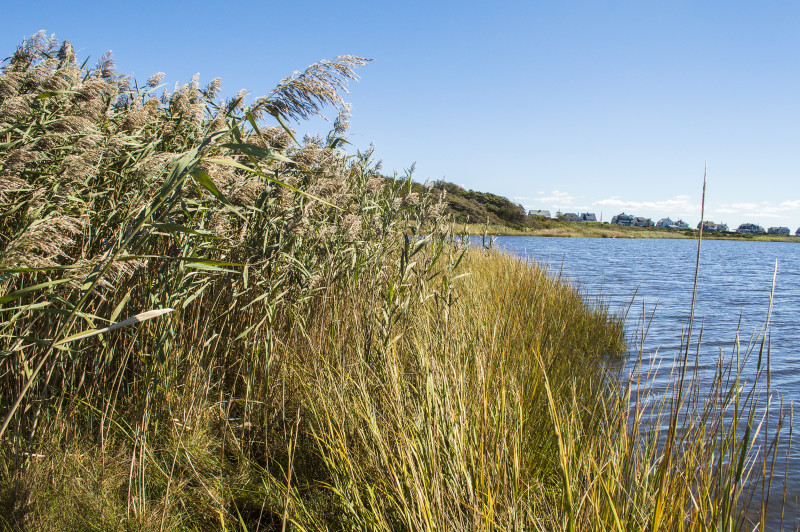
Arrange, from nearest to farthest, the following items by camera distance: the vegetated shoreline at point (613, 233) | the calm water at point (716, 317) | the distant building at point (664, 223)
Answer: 1. the calm water at point (716, 317)
2. the vegetated shoreline at point (613, 233)
3. the distant building at point (664, 223)

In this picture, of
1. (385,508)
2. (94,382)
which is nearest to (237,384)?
(94,382)

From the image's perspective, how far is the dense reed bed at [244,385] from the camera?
1.53m

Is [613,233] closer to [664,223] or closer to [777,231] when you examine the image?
[664,223]

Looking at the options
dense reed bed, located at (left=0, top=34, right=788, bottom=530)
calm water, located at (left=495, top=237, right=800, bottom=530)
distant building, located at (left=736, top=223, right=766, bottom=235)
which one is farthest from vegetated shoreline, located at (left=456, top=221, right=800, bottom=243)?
dense reed bed, located at (left=0, top=34, right=788, bottom=530)

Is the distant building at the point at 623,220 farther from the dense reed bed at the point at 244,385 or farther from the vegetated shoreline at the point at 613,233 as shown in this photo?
→ the dense reed bed at the point at 244,385

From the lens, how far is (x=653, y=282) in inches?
545

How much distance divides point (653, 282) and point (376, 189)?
12.8 m

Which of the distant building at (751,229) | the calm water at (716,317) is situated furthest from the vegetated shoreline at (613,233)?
the calm water at (716,317)

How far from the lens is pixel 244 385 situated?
2682 mm

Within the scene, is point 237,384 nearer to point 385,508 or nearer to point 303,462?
point 303,462

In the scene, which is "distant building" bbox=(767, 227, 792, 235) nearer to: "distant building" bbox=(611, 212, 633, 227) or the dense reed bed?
"distant building" bbox=(611, 212, 633, 227)

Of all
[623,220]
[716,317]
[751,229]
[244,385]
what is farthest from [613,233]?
[244,385]

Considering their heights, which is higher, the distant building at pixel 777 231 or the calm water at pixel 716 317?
the distant building at pixel 777 231

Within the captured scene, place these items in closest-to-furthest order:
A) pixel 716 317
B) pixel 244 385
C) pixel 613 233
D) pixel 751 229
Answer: pixel 244 385
pixel 716 317
pixel 613 233
pixel 751 229
